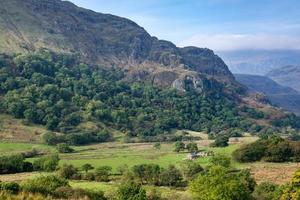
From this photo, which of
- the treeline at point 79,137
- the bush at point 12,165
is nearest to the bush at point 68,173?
the bush at point 12,165

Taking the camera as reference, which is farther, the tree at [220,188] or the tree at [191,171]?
the tree at [191,171]

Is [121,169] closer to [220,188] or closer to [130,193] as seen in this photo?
[130,193]

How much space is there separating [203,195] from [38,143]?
113021mm

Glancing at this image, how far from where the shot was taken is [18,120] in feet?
629

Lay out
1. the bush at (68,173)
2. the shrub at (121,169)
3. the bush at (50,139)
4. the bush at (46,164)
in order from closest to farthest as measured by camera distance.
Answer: the bush at (68,173) < the shrub at (121,169) < the bush at (46,164) < the bush at (50,139)

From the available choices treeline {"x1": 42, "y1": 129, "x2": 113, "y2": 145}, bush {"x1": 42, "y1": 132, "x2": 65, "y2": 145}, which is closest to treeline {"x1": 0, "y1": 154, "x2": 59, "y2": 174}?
bush {"x1": 42, "y1": 132, "x2": 65, "y2": 145}

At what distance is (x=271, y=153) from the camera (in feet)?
416

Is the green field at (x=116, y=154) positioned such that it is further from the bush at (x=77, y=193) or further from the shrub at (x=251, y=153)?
the bush at (x=77, y=193)

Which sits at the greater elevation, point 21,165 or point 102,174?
point 102,174

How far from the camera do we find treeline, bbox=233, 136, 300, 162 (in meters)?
126

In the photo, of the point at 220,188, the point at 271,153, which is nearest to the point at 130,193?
the point at 220,188

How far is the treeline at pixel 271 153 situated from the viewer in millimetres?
126250

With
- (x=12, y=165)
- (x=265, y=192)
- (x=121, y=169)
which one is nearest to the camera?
(x=265, y=192)

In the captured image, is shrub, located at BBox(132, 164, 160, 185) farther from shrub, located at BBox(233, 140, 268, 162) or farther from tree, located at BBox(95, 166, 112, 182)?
shrub, located at BBox(233, 140, 268, 162)
